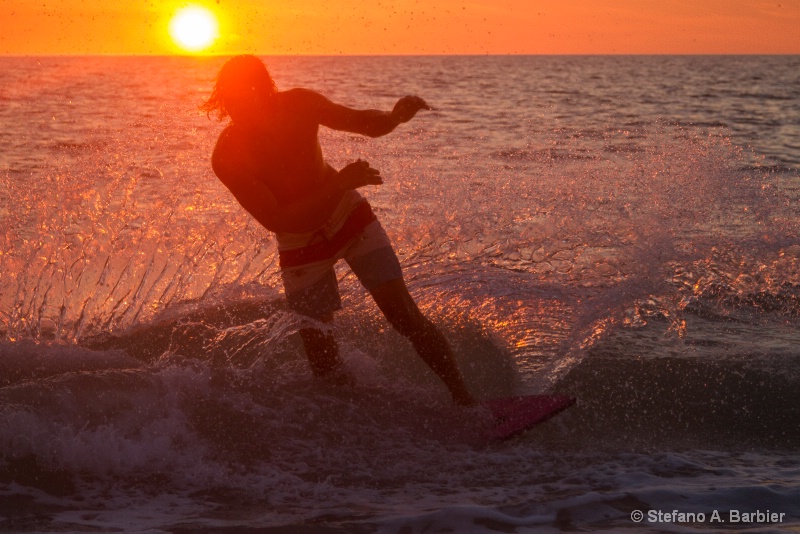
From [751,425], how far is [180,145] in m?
12.2

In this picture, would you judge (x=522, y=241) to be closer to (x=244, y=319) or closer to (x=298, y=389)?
(x=244, y=319)

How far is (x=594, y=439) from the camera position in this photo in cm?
504

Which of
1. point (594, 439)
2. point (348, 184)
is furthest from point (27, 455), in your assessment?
point (594, 439)

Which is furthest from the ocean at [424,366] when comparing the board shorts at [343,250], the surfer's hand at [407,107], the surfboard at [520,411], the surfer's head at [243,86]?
the surfer's hand at [407,107]

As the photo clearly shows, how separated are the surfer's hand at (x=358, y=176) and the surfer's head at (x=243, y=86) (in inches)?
24.0

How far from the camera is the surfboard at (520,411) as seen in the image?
4.79 m

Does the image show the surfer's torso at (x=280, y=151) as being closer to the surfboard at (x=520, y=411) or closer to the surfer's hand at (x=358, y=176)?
the surfer's hand at (x=358, y=176)

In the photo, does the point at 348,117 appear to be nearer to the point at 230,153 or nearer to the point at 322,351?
the point at 230,153

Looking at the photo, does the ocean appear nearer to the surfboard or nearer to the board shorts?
the surfboard

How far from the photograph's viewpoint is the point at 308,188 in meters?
4.61

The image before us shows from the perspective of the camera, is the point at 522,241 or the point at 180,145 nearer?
the point at 522,241

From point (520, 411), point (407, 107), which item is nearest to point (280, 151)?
point (407, 107)

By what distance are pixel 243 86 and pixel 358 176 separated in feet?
2.48

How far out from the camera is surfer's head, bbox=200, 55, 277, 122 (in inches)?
170
